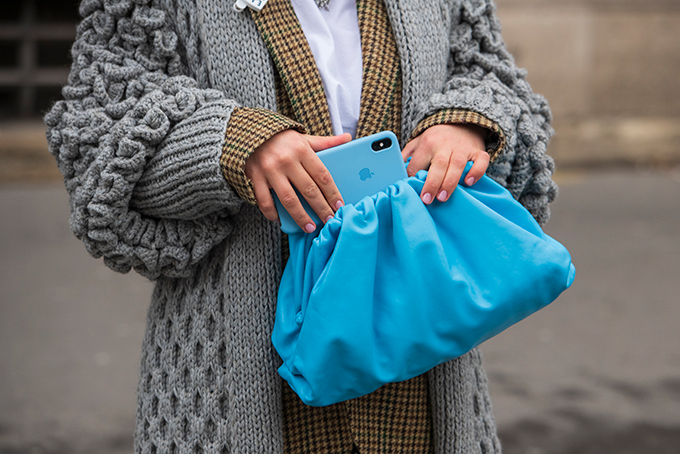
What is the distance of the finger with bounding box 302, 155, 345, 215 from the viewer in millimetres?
1029

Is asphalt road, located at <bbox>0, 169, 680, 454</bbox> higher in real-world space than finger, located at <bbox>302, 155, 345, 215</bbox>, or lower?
lower

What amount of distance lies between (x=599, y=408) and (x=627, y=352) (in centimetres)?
69

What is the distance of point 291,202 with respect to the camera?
1.03 m

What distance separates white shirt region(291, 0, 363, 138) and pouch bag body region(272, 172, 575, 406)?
233mm

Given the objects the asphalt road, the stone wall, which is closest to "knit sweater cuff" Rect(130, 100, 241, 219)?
the asphalt road

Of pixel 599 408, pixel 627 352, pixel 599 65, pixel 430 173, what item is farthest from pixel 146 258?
pixel 599 65

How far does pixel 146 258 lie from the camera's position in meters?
1.12

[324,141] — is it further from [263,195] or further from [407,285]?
[407,285]

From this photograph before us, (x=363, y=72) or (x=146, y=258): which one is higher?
(x=363, y=72)

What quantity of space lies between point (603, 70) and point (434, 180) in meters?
8.29

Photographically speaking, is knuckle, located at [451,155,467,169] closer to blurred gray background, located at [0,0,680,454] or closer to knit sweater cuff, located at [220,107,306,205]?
knit sweater cuff, located at [220,107,306,205]

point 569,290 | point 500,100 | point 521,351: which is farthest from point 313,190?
point 569,290

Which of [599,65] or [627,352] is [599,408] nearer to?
[627,352]

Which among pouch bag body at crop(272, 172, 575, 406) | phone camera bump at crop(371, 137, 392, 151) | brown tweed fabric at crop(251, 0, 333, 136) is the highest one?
brown tweed fabric at crop(251, 0, 333, 136)
